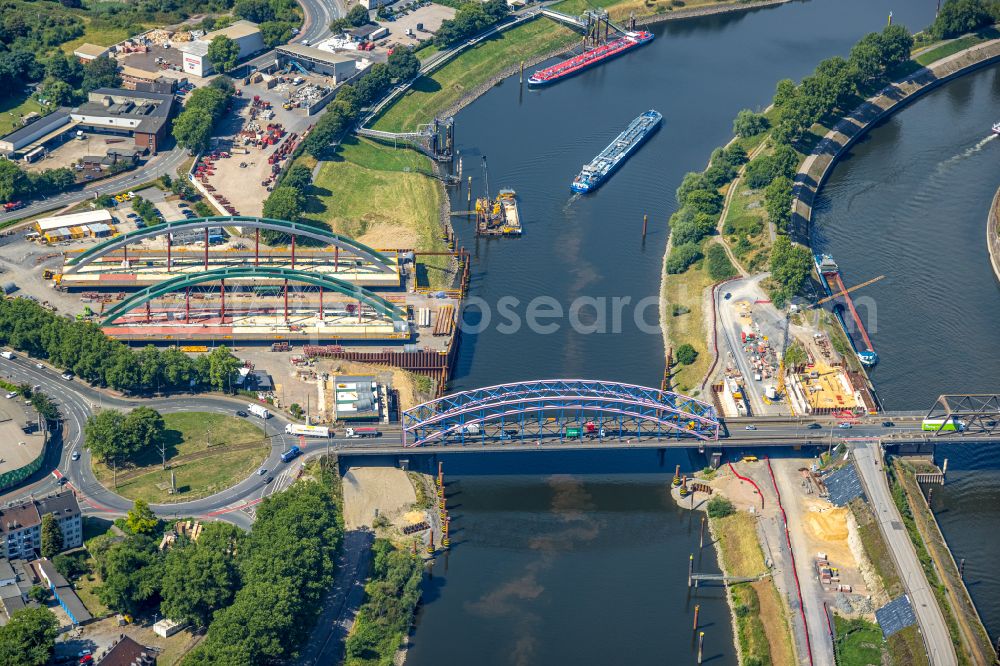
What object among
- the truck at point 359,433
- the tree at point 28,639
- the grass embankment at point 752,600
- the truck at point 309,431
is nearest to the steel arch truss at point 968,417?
the grass embankment at point 752,600

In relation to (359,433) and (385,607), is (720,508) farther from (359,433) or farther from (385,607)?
(359,433)

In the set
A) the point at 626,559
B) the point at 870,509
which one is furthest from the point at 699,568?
the point at 870,509

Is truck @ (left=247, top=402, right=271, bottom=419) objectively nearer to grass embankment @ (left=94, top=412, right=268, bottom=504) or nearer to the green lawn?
grass embankment @ (left=94, top=412, right=268, bottom=504)

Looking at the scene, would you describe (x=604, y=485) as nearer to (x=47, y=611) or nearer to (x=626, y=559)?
(x=626, y=559)

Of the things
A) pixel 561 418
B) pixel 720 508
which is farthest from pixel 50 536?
pixel 720 508

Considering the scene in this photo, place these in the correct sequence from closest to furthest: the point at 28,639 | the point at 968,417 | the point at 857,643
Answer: the point at 28,639
the point at 857,643
the point at 968,417

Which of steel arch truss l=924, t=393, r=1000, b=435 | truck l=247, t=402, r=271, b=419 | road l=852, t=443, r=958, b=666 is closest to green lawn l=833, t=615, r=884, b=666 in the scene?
road l=852, t=443, r=958, b=666
